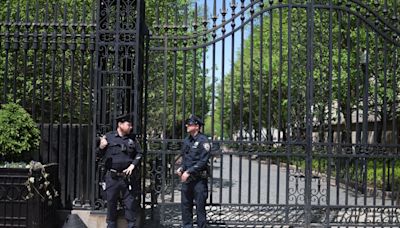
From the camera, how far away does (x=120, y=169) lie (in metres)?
6.85

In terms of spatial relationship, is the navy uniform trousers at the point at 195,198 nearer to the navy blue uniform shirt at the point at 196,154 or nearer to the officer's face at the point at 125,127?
the navy blue uniform shirt at the point at 196,154

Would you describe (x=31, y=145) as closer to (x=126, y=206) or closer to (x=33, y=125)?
(x=33, y=125)

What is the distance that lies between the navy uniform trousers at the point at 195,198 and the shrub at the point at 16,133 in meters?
2.55

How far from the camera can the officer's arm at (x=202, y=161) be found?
23.8 ft

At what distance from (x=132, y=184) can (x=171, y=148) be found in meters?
1.38

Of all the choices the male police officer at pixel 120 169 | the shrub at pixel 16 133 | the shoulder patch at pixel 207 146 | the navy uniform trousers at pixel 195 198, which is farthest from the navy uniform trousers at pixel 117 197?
the shrub at pixel 16 133

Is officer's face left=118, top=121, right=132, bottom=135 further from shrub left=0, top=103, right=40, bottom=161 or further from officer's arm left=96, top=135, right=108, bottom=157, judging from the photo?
shrub left=0, top=103, right=40, bottom=161

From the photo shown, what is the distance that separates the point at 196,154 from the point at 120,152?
1.23 meters

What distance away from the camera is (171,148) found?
26.8 feet

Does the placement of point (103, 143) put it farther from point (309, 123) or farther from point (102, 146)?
point (309, 123)

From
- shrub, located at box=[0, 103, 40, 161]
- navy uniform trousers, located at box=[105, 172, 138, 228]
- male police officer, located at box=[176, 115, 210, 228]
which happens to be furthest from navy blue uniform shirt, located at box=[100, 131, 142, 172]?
shrub, located at box=[0, 103, 40, 161]

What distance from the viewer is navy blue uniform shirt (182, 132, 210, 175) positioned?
23.9 ft

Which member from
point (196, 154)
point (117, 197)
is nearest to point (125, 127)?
point (117, 197)

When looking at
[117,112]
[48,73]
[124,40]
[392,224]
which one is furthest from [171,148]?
[48,73]
